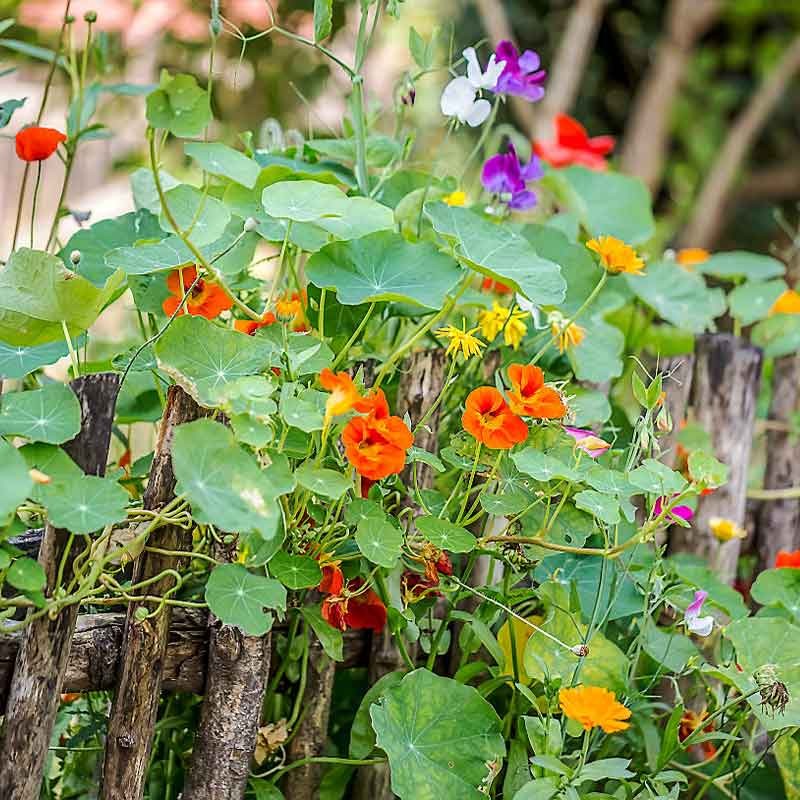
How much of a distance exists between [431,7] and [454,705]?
13.3ft

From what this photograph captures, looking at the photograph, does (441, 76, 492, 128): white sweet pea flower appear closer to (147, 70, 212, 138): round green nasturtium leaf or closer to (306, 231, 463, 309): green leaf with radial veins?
(306, 231, 463, 309): green leaf with radial veins

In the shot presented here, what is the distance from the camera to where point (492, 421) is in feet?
3.80

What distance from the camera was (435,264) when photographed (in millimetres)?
1279

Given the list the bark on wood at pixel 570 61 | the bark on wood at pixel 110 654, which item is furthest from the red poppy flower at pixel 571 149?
the bark on wood at pixel 570 61

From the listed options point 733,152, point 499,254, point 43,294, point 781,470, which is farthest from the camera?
point 733,152

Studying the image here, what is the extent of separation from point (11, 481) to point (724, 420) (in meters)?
1.18

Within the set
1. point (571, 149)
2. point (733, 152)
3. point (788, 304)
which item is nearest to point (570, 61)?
point (733, 152)

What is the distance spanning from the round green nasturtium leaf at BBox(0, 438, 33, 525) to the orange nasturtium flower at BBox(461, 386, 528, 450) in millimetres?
449

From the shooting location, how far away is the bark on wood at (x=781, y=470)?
1901mm

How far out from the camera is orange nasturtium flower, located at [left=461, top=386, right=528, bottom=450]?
45.4 inches

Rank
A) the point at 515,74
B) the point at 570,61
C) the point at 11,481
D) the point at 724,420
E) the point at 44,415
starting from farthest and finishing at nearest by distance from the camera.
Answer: the point at 570,61 < the point at 724,420 < the point at 515,74 < the point at 44,415 < the point at 11,481

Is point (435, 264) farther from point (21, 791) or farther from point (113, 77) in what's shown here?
point (113, 77)

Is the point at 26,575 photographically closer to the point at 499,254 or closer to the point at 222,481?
the point at 222,481

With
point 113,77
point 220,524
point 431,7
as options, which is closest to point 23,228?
point 113,77
